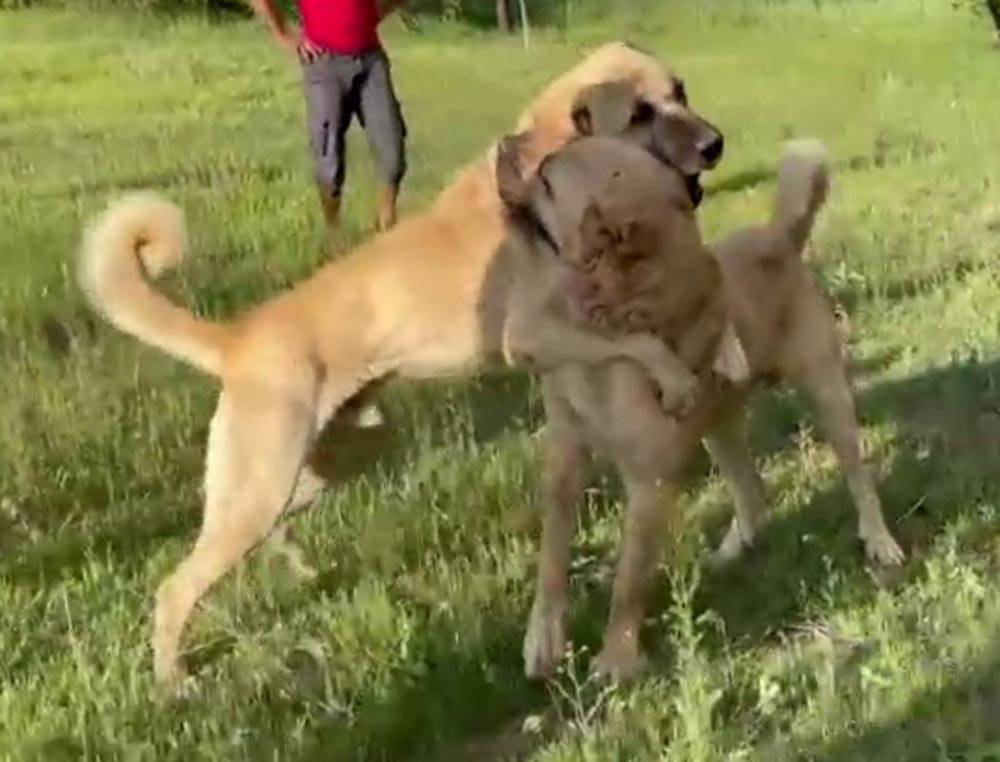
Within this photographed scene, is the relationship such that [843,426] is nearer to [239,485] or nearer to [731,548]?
→ [731,548]

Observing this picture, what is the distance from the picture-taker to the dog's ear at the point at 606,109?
15.9 ft

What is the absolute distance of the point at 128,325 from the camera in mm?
4809

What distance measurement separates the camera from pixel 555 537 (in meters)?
4.62

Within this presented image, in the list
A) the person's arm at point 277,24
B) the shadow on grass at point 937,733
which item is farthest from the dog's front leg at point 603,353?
the person's arm at point 277,24

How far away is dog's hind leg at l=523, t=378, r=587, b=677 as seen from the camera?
14.6 ft

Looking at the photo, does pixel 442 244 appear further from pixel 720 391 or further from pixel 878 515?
pixel 878 515

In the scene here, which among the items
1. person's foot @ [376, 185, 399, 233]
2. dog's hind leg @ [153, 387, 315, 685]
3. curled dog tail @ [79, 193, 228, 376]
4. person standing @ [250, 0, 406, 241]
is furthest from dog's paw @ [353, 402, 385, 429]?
person's foot @ [376, 185, 399, 233]

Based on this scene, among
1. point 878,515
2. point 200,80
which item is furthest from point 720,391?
point 200,80

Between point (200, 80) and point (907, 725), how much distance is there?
15.4 m

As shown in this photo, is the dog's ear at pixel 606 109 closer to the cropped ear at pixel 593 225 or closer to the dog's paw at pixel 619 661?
the cropped ear at pixel 593 225

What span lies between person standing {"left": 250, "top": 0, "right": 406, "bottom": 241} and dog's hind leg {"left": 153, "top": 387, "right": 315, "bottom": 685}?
12.2 ft

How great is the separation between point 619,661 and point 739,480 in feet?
3.21

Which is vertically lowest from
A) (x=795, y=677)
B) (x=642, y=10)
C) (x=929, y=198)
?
(x=642, y=10)

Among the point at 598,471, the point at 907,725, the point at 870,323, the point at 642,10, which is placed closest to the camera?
the point at 907,725
